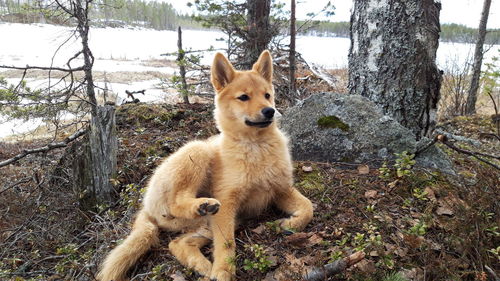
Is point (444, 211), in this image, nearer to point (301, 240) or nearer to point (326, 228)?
point (326, 228)

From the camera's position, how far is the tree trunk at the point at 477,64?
1052cm

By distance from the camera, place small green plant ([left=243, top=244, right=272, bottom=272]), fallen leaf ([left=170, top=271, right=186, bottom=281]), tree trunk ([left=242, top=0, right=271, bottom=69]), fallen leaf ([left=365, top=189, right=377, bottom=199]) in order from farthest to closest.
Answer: tree trunk ([left=242, top=0, right=271, bottom=69]), fallen leaf ([left=365, top=189, right=377, bottom=199]), fallen leaf ([left=170, top=271, right=186, bottom=281]), small green plant ([left=243, top=244, right=272, bottom=272])

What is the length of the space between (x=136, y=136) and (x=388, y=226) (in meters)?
4.73

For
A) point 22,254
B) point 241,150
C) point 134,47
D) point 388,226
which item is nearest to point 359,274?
point 388,226

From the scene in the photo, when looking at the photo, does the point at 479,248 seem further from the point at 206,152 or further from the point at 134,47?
the point at 134,47

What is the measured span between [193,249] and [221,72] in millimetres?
1794

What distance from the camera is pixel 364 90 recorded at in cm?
430

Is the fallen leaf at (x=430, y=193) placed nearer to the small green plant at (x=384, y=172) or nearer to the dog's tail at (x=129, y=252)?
the small green plant at (x=384, y=172)

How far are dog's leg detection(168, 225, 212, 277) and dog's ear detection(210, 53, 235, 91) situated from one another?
60.1 inches

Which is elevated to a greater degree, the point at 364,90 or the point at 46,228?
the point at 364,90

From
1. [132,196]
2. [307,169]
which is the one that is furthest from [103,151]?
[307,169]

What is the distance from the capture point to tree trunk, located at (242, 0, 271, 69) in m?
7.55

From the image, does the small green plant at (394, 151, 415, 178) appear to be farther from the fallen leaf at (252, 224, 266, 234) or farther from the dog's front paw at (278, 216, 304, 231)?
the fallen leaf at (252, 224, 266, 234)

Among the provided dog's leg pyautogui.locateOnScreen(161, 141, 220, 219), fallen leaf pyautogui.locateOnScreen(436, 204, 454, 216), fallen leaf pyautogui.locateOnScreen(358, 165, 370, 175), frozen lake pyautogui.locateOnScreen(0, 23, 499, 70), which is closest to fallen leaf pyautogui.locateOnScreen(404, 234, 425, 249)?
fallen leaf pyautogui.locateOnScreen(436, 204, 454, 216)
